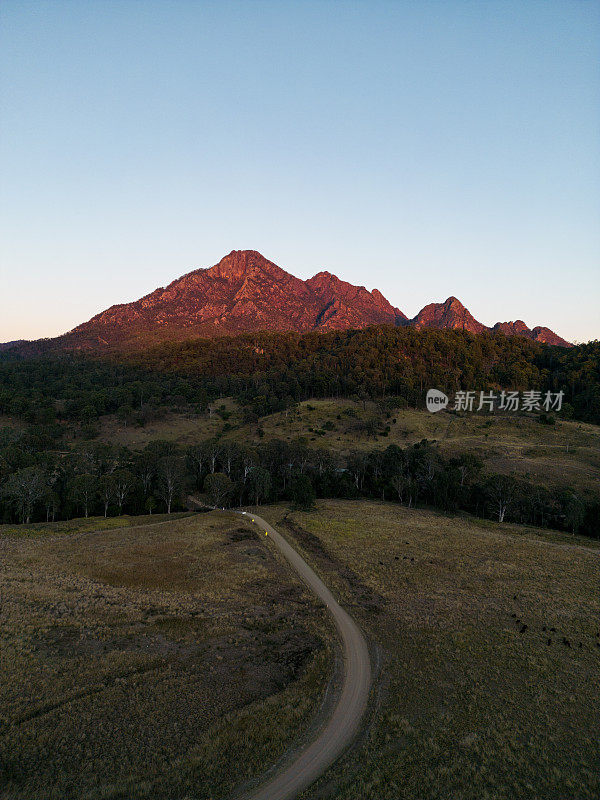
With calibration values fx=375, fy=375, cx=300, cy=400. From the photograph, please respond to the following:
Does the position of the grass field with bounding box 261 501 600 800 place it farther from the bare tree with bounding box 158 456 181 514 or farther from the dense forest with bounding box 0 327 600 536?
the bare tree with bounding box 158 456 181 514

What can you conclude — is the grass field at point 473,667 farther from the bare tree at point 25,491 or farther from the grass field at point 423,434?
the bare tree at point 25,491

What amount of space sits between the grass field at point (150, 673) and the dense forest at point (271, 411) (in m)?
26.2

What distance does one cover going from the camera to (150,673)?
21500 millimetres

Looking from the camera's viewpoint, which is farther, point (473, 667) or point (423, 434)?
point (423, 434)

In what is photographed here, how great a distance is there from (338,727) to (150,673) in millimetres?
10968

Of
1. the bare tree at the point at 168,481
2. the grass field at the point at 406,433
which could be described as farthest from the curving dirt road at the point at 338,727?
the grass field at the point at 406,433

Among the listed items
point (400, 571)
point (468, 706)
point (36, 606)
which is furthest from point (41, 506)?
point (468, 706)

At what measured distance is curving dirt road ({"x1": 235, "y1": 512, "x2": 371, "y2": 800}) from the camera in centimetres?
1483

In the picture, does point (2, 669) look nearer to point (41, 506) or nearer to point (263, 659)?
point (263, 659)

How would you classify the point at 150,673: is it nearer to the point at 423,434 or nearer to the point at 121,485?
the point at 121,485

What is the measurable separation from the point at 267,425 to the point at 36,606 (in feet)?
279

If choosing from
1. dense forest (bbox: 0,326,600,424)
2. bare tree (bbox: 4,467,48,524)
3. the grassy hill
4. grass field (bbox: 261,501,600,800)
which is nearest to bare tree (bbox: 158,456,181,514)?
bare tree (bbox: 4,467,48,524)

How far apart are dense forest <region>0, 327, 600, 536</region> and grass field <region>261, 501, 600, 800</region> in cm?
2076

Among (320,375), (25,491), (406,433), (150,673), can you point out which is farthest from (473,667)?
(320,375)
